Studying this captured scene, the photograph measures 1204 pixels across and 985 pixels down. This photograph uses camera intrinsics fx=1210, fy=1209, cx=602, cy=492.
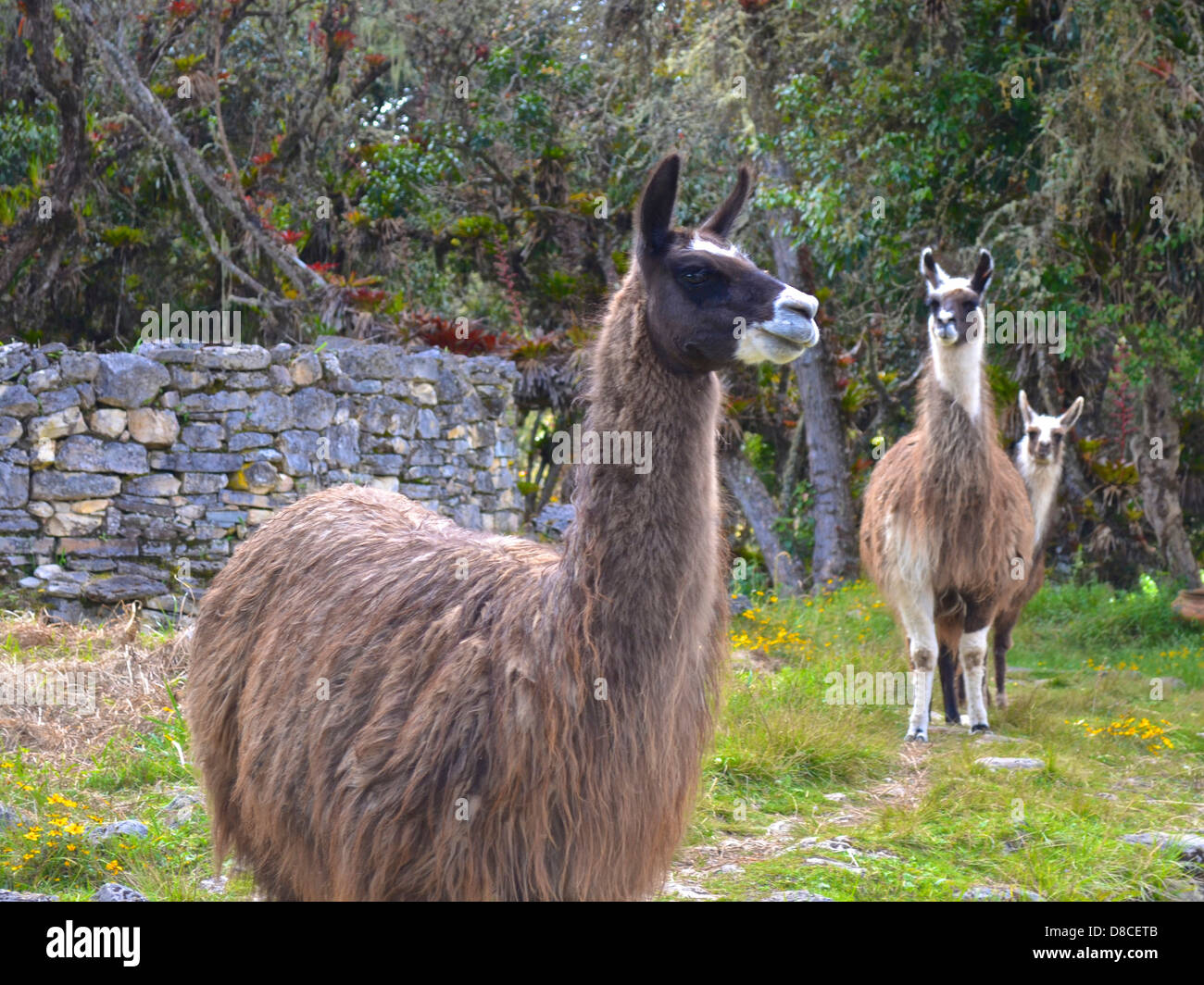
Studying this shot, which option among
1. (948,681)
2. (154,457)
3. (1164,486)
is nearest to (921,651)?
(948,681)

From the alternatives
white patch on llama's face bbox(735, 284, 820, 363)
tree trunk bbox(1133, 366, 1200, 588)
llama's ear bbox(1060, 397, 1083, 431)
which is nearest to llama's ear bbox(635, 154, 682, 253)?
white patch on llama's face bbox(735, 284, 820, 363)

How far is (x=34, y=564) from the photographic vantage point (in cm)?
750

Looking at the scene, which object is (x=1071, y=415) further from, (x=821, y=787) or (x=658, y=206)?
(x=658, y=206)

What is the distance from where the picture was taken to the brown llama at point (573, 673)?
2.57 meters

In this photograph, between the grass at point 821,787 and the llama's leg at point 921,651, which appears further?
the llama's leg at point 921,651

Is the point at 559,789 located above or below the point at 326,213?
below

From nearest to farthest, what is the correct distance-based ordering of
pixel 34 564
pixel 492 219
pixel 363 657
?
pixel 363 657, pixel 34 564, pixel 492 219

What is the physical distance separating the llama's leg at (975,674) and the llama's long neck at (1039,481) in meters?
2.05

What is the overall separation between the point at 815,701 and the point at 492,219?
348 inches

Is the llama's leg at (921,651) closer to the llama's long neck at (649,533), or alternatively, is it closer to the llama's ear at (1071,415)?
the llama's ear at (1071,415)

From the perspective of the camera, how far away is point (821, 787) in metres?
5.39

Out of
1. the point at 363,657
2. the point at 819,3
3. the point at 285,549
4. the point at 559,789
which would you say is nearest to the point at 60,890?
the point at 285,549

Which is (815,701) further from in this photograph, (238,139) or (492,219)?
(238,139)

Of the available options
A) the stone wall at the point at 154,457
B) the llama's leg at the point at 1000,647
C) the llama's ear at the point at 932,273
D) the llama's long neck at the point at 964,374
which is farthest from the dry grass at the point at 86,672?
the llama's leg at the point at 1000,647
